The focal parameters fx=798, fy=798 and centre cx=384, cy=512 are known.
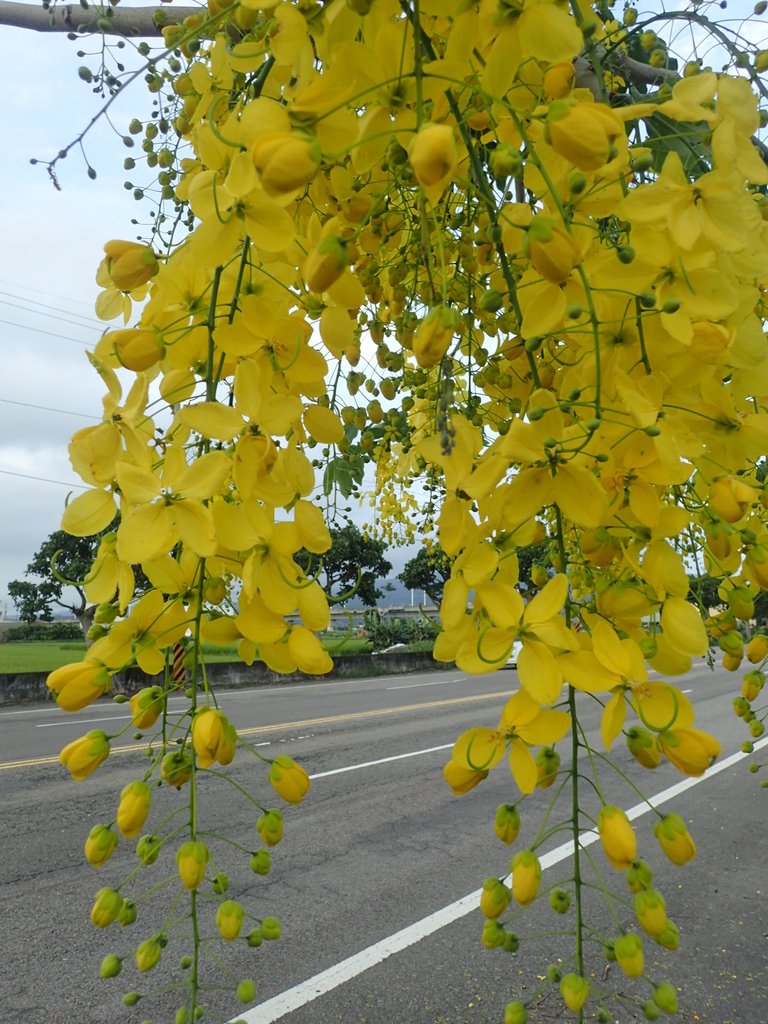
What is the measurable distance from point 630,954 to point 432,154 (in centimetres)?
68

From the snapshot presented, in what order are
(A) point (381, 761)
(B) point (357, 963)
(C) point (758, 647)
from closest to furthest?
(C) point (758, 647), (B) point (357, 963), (A) point (381, 761)

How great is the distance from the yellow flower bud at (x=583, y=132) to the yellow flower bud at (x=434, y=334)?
0.12 meters

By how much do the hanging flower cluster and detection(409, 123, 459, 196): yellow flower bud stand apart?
1cm

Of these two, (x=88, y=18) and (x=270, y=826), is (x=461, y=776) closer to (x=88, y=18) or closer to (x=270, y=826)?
(x=270, y=826)

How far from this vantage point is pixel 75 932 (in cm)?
340

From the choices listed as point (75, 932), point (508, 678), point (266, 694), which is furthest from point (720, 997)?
point (508, 678)

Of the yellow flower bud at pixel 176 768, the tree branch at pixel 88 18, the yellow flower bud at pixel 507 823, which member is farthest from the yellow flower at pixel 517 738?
the tree branch at pixel 88 18

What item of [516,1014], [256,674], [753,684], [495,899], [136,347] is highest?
[136,347]

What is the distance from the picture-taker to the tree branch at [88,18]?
1.55m

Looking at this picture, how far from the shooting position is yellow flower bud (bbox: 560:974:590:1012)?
644 millimetres

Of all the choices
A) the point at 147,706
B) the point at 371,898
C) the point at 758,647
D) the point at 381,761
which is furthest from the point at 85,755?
the point at 381,761

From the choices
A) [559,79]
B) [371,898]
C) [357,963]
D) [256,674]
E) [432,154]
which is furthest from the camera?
[256,674]

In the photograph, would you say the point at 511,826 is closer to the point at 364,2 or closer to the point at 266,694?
the point at 364,2

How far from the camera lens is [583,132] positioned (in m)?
0.48
